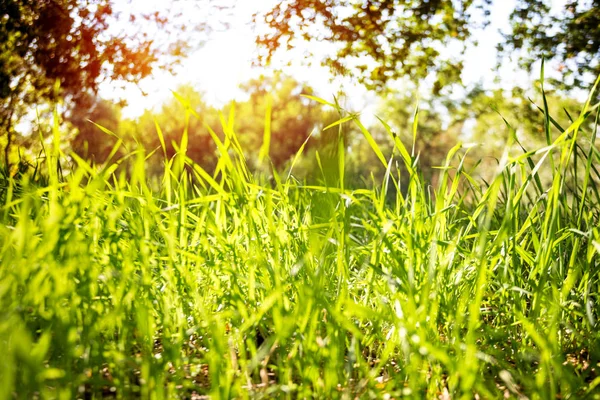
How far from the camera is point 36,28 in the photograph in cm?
490

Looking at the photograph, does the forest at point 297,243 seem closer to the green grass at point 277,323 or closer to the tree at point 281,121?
the green grass at point 277,323

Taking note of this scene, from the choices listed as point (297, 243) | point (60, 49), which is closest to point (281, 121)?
point (60, 49)

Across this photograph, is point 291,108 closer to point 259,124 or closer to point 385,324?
point 259,124

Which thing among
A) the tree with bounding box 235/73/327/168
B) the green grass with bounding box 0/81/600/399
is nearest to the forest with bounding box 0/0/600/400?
the green grass with bounding box 0/81/600/399

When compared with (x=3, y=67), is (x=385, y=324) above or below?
below

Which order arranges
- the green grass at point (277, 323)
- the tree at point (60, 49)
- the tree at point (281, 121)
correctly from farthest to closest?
the tree at point (281, 121) → the tree at point (60, 49) → the green grass at point (277, 323)

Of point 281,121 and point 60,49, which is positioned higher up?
point 60,49

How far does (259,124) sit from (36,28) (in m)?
21.9

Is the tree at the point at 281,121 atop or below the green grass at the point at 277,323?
below

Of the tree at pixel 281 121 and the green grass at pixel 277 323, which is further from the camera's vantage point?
the tree at pixel 281 121

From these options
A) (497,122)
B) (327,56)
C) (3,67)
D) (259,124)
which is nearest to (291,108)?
(259,124)

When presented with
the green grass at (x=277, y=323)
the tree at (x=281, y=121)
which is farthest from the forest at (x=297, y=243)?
the tree at (x=281, y=121)

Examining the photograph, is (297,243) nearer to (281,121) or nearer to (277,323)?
(277,323)

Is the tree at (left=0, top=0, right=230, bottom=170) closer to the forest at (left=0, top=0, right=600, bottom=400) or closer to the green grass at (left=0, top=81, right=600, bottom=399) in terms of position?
the forest at (left=0, top=0, right=600, bottom=400)
